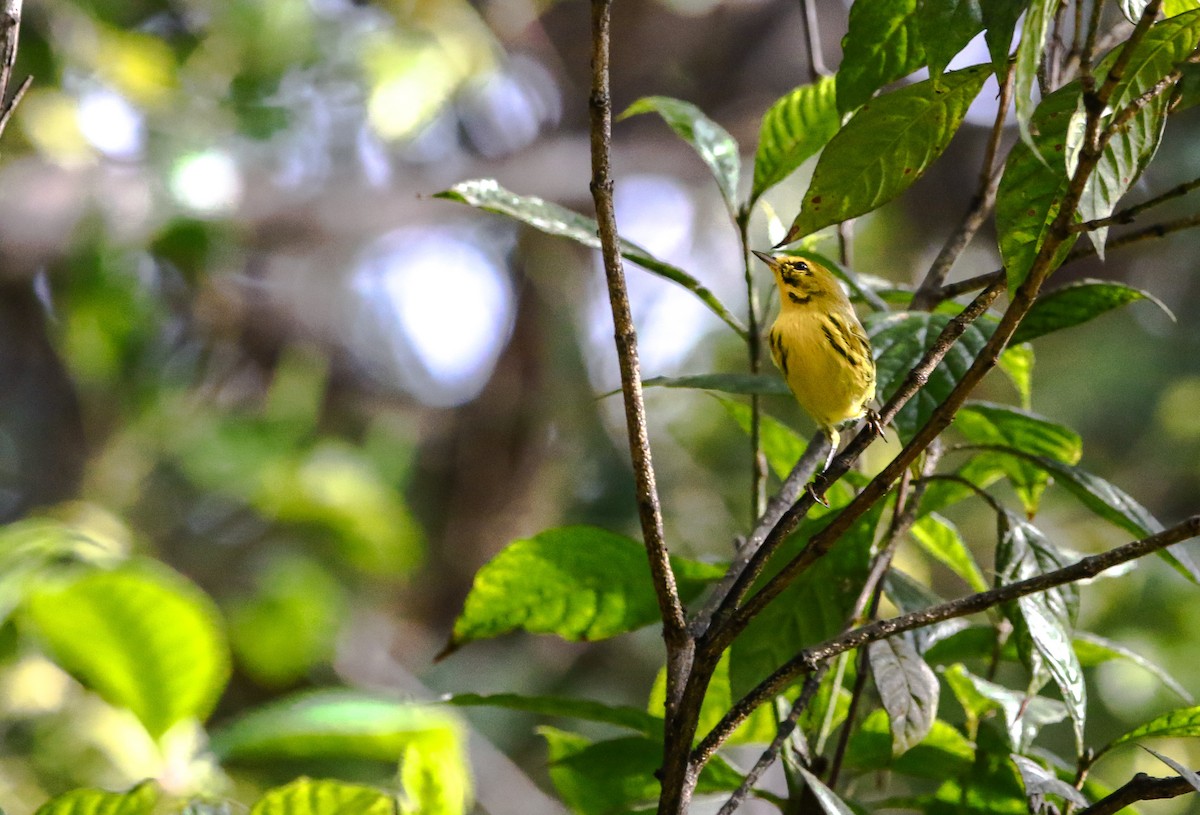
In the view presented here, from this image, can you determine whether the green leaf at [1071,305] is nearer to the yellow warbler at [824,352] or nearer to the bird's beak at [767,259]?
the yellow warbler at [824,352]

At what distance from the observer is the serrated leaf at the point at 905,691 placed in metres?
0.73

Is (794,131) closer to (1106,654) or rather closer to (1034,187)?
(1034,187)

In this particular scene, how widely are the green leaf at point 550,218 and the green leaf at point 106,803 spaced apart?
1.46 feet

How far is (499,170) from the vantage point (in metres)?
3.31

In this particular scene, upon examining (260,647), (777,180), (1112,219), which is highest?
(777,180)

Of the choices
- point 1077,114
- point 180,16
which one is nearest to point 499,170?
point 180,16

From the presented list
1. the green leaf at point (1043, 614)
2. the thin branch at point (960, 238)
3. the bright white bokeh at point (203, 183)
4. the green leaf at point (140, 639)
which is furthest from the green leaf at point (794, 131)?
the bright white bokeh at point (203, 183)

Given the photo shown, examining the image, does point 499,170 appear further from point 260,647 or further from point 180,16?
point 260,647

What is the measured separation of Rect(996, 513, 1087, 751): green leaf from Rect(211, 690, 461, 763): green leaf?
1.42ft

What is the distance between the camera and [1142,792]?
1.94 feet

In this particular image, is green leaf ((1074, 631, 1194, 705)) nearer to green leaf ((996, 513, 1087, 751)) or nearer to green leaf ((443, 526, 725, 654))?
green leaf ((996, 513, 1087, 751))

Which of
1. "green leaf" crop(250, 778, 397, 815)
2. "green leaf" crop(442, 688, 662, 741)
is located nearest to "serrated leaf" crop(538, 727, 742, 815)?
"green leaf" crop(442, 688, 662, 741)

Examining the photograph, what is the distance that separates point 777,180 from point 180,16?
2.66 m

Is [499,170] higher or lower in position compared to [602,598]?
higher
